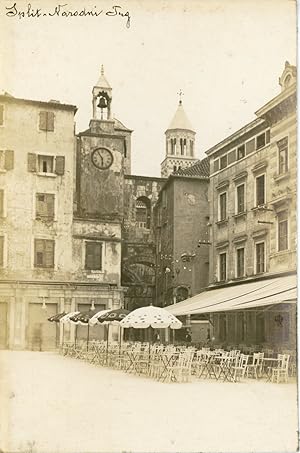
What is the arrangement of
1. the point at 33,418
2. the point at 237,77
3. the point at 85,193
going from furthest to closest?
the point at 85,193 → the point at 237,77 → the point at 33,418

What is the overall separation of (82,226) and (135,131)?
2125 millimetres

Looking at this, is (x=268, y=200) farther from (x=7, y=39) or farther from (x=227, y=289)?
(x=7, y=39)

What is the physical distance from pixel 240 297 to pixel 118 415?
398 cm

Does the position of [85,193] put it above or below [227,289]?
above

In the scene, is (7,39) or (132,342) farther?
(132,342)

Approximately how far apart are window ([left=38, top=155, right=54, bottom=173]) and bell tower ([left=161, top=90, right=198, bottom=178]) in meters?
1.93

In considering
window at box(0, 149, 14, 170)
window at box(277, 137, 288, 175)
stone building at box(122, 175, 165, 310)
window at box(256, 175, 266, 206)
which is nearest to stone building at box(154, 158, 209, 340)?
stone building at box(122, 175, 165, 310)

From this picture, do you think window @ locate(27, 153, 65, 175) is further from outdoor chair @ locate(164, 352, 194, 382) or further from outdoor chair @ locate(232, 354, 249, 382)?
outdoor chair @ locate(232, 354, 249, 382)

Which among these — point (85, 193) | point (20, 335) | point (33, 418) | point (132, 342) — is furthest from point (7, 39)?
point (132, 342)

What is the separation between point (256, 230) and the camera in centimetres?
1371

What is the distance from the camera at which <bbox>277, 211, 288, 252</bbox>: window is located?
12.1m

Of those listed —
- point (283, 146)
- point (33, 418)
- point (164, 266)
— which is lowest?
point (33, 418)

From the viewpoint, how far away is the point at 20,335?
11.5 metres

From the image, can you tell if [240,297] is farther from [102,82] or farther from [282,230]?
[102,82]
